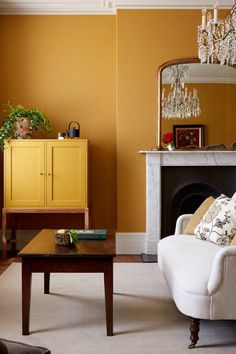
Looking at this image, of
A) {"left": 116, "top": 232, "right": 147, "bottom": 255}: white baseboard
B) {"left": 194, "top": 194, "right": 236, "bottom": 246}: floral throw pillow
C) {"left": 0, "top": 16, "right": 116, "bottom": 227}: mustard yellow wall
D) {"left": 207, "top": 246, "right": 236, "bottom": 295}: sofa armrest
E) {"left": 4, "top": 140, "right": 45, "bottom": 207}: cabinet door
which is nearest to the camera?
{"left": 207, "top": 246, "right": 236, "bottom": 295}: sofa armrest

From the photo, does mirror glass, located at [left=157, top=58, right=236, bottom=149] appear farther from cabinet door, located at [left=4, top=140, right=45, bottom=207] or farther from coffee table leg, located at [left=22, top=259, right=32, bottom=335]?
coffee table leg, located at [left=22, top=259, right=32, bottom=335]

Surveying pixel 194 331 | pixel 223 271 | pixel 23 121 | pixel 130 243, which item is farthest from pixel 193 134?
pixel 194 331

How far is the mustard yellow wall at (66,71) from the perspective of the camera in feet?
17.9

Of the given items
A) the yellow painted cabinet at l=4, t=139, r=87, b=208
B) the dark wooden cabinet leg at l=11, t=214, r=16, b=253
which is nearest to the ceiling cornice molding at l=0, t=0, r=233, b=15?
the yellow painted cabinet at l=4, t=139, r=87, b=208

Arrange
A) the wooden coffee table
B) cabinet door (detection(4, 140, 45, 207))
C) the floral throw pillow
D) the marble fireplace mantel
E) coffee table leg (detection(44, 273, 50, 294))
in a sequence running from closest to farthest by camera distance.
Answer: the wooden coffee table
the floral throw pillow
coffee table leg (detection(44, 273, 50, 294))
cabinet door (detection(4, 140, 45, 207))
the marble fireplace mantel

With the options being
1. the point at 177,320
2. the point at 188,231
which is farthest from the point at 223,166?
the point at 177,320

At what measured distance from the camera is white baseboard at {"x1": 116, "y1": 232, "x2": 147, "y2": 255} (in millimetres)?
5262

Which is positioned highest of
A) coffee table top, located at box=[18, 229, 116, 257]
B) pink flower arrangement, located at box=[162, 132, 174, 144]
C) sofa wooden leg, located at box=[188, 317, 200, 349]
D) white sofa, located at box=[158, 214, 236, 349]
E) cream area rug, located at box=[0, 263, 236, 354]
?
pink flower arrangement, located at box=[162, 132, 174, 144]

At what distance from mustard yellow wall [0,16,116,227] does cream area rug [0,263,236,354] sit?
6.73 feet

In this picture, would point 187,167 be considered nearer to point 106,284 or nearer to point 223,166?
point 223,166

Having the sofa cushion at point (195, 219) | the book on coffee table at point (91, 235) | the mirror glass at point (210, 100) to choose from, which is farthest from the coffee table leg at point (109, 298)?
the mirror glass at point (210, 100)

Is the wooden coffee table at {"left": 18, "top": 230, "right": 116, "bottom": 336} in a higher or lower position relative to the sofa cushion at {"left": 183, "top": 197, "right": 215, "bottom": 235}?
lower

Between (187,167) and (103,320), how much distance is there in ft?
8.77

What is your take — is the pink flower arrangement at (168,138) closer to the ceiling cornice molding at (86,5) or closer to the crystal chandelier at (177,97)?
the crystal chandelier at (177,97)
